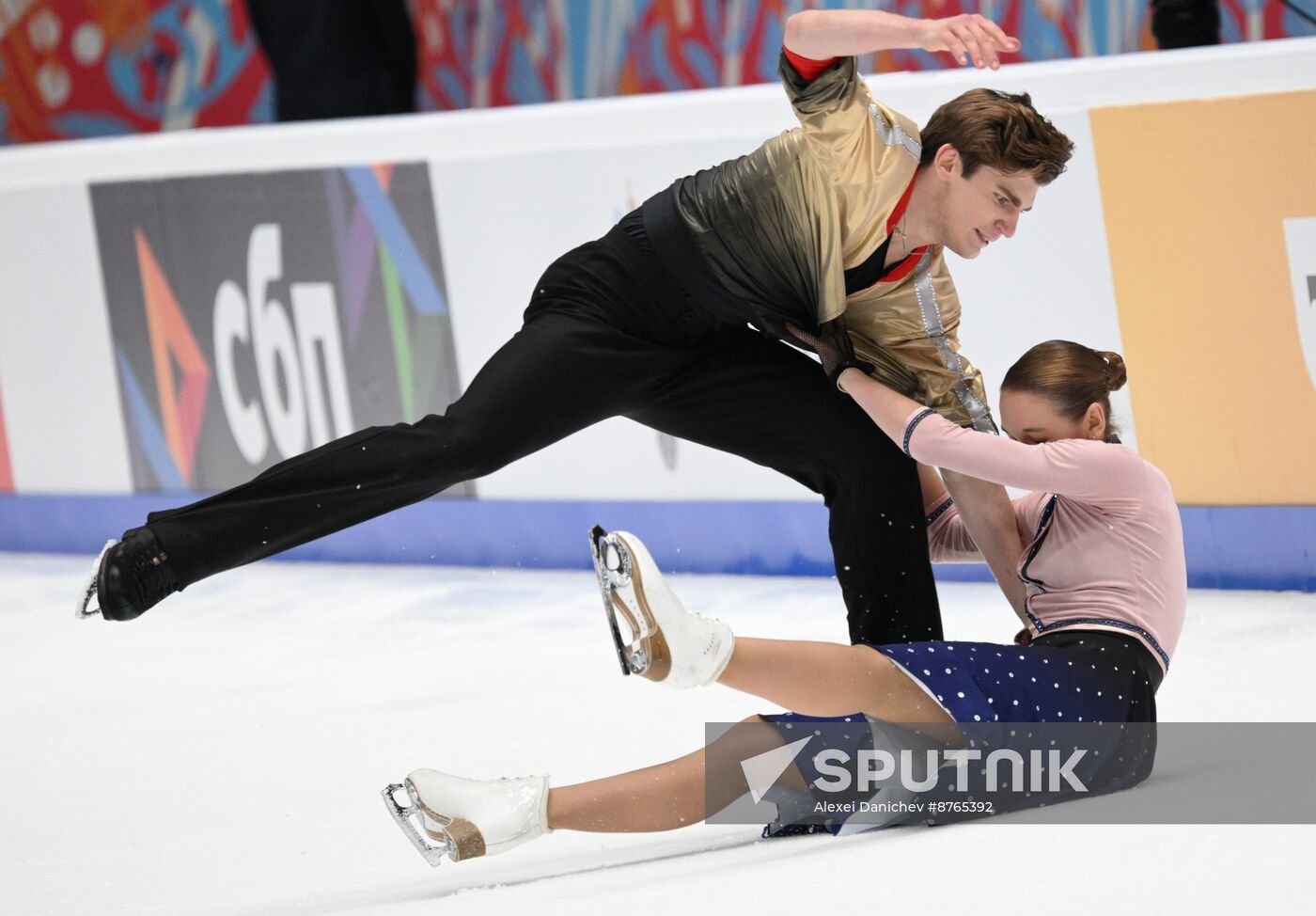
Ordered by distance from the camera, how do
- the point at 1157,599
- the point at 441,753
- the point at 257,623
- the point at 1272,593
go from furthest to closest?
the point at 257,623, the point at 1272,593, the point at 441,753, the point at 1157,599

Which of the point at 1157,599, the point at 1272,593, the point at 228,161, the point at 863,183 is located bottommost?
the point at 1272,593

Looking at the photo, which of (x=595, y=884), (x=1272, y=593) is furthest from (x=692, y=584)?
(x=595, y=884)

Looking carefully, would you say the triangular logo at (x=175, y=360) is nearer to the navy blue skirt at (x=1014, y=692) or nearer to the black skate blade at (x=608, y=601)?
the black skate blade at (x=608, y=601)

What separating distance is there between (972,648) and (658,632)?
0.41 meters

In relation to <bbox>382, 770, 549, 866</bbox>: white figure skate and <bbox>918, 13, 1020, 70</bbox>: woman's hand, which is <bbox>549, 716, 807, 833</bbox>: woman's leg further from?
<bbox>918, 13, 1020, 70</bbox>: woman's hand

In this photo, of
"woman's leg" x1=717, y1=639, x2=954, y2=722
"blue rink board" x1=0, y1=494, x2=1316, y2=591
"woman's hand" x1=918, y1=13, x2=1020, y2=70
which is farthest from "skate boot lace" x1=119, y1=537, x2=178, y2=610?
"blue rink board" x1=0, y1=494, x2=1316, y2=591

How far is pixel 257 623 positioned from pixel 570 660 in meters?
1.01

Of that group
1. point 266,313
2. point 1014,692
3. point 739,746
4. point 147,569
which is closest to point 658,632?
point 739,746

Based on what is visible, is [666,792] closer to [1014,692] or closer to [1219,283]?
[1014,692]

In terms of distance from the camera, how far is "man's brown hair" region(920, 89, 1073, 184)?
2.27 m

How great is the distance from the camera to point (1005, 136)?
2275 millimetres

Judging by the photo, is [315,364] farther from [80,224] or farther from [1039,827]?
[1039,827]

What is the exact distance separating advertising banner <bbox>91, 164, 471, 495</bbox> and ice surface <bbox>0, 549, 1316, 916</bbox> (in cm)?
43

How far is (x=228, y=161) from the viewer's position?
479cm
